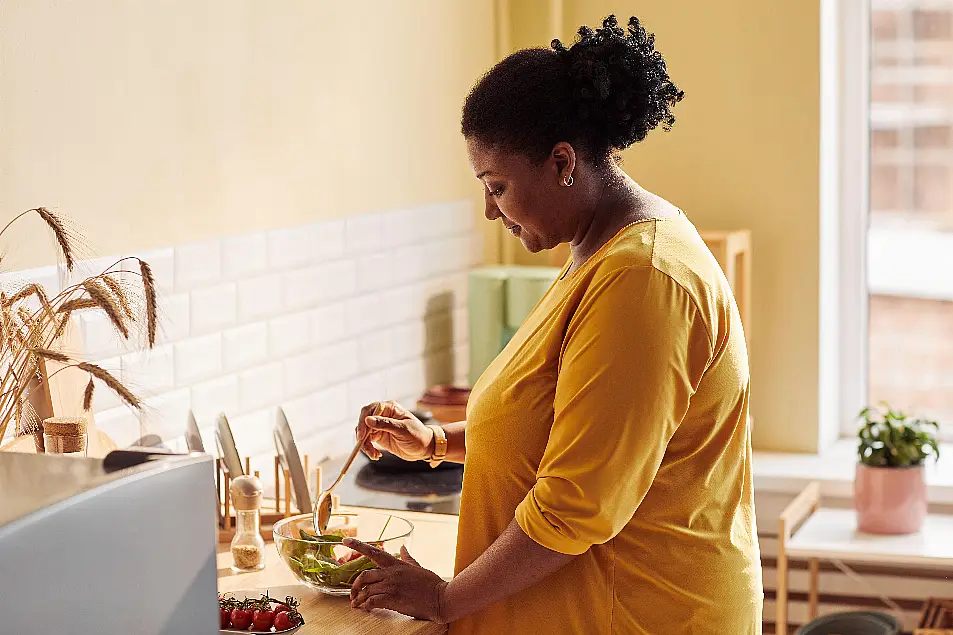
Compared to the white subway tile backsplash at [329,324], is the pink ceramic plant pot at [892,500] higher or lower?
lower

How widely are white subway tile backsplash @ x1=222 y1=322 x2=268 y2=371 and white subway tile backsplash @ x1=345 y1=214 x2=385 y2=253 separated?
372mm

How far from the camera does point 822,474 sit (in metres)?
3.26

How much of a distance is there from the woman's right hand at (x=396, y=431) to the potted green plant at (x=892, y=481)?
1446mm

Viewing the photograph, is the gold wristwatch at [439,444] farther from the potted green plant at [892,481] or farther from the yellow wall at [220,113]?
the potted green plant at [892,481]

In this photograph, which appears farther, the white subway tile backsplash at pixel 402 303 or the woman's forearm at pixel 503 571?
the white subway tile backsplash at pixel 402 303

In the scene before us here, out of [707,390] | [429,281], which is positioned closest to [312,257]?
[429,281]

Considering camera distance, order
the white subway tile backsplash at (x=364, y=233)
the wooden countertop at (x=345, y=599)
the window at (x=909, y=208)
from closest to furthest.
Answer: the wooden countertop at (x=345, y=599), the white subway tile backsplash at (x=364, y=233), the window at (x=909, y=208)

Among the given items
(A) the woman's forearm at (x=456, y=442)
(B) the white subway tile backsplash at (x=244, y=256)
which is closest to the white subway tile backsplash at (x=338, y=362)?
(B) the white subway tile backsplash at (x=244, y=256)

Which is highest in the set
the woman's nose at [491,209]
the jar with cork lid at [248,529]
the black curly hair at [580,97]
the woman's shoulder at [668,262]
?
the black curly hair at [580,97]

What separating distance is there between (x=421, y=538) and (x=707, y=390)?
853 mm

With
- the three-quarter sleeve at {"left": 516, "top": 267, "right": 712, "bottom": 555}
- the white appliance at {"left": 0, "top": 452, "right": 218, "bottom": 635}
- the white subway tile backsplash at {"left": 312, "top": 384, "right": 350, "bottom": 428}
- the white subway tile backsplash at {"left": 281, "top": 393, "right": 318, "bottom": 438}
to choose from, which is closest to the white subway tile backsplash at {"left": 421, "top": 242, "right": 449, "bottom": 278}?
the white subway tile backsplash at {"left": 312, "top": 384, "right": 350, "bottom": 428}

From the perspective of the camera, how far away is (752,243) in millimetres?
3461

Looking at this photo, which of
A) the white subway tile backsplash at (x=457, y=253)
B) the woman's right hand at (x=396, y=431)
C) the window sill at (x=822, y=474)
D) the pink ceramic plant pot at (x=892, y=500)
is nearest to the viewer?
the woman's right hand at (x=396, y=431)

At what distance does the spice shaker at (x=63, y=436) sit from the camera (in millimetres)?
1579
